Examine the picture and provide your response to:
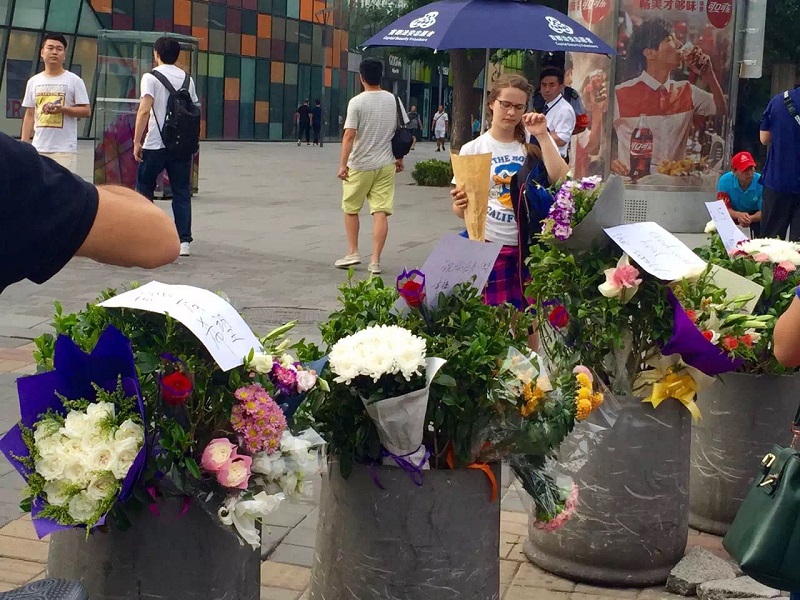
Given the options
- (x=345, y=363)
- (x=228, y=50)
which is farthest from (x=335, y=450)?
(x=228, y=50)

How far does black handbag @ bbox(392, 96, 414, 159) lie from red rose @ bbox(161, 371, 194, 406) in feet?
23.6

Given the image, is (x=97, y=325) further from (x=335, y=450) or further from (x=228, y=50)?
(x=228, y=50)

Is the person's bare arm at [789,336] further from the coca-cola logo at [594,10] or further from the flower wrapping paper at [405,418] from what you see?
the coca-cola logo at [594,10]

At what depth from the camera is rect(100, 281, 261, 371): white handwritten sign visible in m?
2.57

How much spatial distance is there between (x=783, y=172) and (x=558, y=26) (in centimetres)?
231

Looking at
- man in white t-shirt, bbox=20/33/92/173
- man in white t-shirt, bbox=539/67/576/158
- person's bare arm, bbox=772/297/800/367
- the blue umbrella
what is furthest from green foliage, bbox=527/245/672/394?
man in white t-shirt, bbox=20/33/92/173

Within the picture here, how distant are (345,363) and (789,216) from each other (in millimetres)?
6903

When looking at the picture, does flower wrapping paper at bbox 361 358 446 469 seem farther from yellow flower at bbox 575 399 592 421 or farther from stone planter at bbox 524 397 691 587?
stone planter at bbox 524 397 691 587

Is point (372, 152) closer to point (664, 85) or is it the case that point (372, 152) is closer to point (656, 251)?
point (664, 85)

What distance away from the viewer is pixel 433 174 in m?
21.3

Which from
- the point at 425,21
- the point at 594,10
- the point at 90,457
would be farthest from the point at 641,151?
the point at 90,457

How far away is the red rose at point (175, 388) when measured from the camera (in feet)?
8.30

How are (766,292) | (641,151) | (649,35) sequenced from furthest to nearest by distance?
(641,151) → (649,35) → (766,292)

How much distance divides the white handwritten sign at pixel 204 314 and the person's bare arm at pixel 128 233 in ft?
1.90
